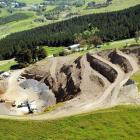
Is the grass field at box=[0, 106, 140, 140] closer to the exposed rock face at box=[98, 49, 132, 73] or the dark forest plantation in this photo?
the dark forest plantation

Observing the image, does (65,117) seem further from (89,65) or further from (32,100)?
(89,65)

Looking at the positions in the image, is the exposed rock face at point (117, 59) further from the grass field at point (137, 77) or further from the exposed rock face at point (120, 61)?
the grass field at point (137, 77)

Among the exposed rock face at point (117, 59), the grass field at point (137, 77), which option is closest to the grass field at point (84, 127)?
the grass field at point (137, 77)

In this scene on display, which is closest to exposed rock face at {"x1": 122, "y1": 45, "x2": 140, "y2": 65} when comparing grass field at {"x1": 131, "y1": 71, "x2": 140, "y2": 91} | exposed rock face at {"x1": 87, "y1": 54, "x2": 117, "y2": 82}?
exposed rock face at {"x1": 87, "y1": 54, "x2": 117, "y2": 82}

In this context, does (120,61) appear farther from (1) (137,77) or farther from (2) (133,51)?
(1) (137,77)

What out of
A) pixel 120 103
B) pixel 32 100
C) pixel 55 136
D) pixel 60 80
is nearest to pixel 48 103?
pixel 32 100

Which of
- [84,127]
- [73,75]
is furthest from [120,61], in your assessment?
[84,127]

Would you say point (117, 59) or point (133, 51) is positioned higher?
point (133, 51)
